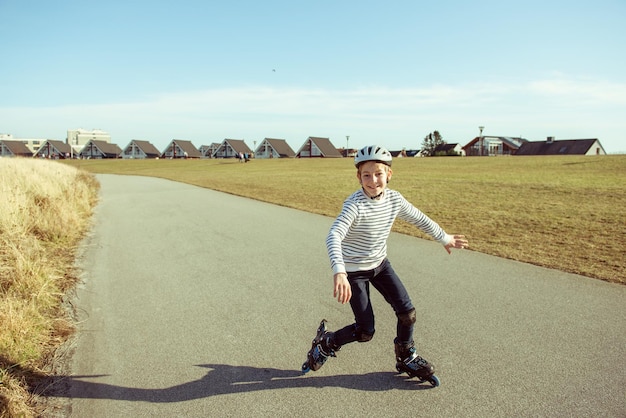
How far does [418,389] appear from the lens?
311 centimetres

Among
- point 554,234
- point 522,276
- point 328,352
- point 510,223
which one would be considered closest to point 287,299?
point 328,352

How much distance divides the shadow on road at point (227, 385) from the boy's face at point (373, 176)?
4.62ft

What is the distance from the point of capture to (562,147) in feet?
217

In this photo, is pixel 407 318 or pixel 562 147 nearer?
pixel 407 318

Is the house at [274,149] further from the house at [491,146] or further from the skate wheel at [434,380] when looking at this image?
the skate wheel at [434,380]

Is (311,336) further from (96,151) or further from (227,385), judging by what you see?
(96,151)

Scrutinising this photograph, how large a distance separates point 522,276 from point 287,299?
3.21 metres

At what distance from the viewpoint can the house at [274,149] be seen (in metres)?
81.4

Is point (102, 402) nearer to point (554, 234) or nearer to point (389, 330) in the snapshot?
point (389, 330)

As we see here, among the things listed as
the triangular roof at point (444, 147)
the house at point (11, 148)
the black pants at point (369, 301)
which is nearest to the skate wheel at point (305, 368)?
the black pants at point (369, 301)

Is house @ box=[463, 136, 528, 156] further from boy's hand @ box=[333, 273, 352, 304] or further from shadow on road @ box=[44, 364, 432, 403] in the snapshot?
boy's hand @ box=[333, 273, 352, 304]

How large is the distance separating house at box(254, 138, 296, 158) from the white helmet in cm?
7832

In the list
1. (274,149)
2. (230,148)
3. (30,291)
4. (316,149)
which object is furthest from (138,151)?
(30,291)

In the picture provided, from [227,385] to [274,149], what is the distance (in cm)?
7937
